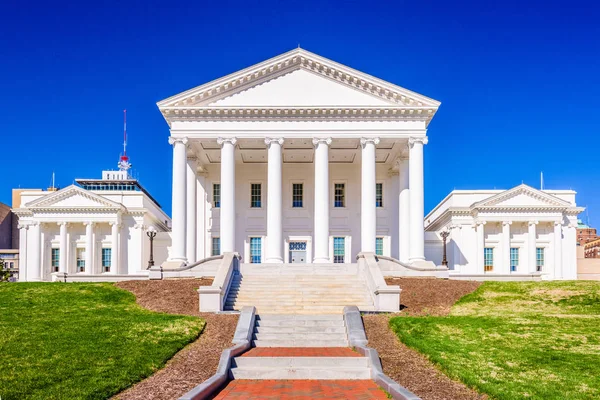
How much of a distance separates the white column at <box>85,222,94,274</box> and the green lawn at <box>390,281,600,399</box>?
42240 millimetres

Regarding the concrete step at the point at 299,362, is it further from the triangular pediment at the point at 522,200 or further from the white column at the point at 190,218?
the triangular pediment at the point at 522,200

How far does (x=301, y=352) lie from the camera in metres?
17.0

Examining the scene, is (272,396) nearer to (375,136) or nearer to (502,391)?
(502,391)

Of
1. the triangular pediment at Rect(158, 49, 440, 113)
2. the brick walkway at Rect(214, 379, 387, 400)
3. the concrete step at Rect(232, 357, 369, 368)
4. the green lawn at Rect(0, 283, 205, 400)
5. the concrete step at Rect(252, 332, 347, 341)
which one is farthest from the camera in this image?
the triangular pediment at Rect(158, 49, 440, 113)

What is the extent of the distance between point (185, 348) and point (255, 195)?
32956mm

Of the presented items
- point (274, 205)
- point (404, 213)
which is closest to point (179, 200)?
point (274, 205)

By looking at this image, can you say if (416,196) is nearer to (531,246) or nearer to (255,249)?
(255,249)

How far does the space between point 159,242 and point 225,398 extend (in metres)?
45.1

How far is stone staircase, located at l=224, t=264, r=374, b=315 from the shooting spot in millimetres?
25328

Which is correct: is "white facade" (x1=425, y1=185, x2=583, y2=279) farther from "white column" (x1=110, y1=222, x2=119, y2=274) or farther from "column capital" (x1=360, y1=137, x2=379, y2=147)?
"white column" (x1=110, y1=222, x2=119, y2=274)

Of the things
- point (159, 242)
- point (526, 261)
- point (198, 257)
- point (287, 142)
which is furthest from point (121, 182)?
point (526, 261)

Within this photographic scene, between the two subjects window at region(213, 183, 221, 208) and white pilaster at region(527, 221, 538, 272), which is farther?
white pilaster at region(527, 221, 538, 272)

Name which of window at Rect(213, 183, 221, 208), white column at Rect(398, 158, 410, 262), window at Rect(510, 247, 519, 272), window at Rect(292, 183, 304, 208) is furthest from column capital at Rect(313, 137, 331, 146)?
window at Rect(510, 247, 519, 272)

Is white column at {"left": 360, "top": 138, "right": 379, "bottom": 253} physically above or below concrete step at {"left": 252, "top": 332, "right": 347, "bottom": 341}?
above
